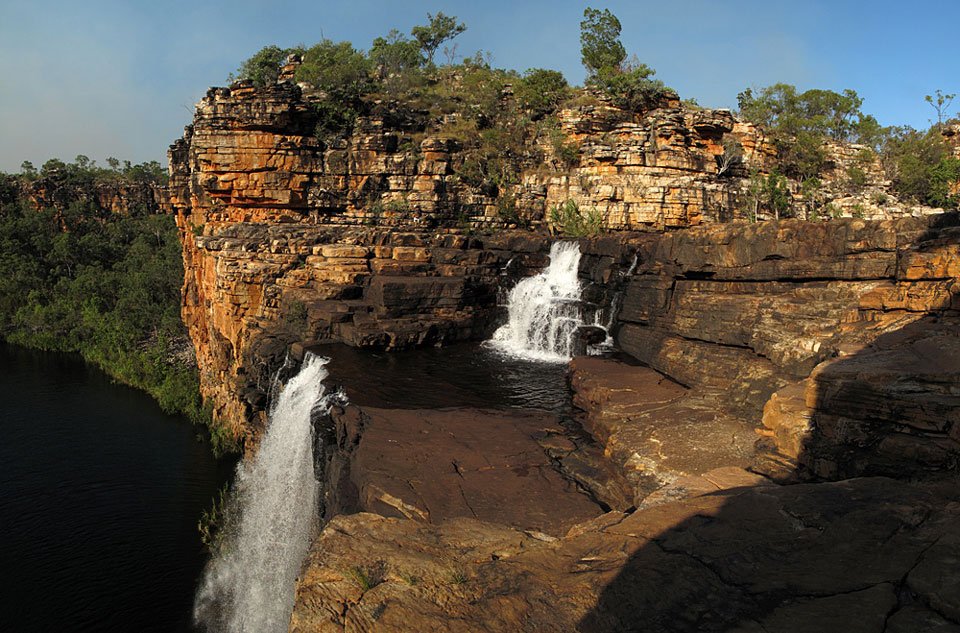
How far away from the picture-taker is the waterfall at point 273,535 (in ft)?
35.8

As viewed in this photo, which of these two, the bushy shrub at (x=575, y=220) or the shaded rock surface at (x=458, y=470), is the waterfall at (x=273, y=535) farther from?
the bushy shrub at (x=575, y=220)

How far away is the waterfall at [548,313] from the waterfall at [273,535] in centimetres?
629

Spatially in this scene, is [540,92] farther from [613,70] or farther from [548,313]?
[548,313]

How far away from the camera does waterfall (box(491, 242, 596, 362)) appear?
55.9 feet

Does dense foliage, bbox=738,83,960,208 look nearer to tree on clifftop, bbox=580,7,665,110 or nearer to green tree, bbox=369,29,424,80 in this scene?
tree on clifftop, bbox=580,7,665,110

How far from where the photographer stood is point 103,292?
3675 cm

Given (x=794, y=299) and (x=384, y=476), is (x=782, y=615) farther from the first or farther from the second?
(x=794, y=299)

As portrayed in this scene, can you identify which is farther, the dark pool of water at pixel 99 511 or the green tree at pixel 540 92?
the green tree at pixel 540 92

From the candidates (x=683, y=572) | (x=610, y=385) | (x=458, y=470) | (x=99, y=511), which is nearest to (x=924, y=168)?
(x=610, y=385)

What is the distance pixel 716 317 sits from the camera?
12562mm

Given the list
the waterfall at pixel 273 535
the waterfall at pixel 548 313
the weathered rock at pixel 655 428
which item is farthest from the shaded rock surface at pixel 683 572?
the waterfall at pixel 548 313

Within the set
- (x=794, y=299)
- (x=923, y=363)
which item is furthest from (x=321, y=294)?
(x=923, y=363)

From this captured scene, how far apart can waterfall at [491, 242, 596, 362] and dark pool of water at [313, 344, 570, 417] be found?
106 centimetres

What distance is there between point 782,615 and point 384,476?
5.66 metres
